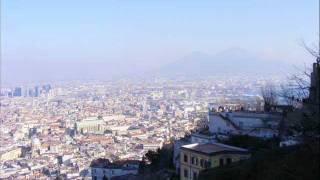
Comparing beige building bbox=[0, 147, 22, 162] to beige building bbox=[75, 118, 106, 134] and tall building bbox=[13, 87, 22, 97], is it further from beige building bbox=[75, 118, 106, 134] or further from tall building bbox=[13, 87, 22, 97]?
tall building bbox=[13, 87, 22, 97]

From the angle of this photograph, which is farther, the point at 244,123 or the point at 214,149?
the point at 244,123

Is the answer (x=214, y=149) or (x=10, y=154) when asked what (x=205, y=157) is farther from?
(x=10, y=154)

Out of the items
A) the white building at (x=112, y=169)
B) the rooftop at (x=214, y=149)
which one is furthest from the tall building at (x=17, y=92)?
the rooftop at (x=214, y=149)

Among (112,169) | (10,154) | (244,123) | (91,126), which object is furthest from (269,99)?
(91,126)

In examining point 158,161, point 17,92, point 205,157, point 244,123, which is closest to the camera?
point 205,157

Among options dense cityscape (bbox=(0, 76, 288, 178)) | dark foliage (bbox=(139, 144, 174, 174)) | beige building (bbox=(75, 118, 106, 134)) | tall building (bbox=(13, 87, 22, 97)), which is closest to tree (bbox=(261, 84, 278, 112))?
dense cityscape (bbox=(0, 76, 288, 178))

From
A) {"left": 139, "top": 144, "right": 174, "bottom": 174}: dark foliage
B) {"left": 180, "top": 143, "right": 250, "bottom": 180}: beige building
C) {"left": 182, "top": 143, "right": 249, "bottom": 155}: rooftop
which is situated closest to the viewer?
{"left": 180, "top": 143, "right": 250, "bottom": 180}: beige building

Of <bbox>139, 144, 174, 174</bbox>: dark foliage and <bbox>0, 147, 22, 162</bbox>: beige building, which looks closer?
<bbox>139, 144, 174, 174</bbox>: dark foliage

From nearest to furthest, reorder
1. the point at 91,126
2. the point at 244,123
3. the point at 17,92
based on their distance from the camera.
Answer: the point at 244,123, the point at 91,126, the point at 17,92

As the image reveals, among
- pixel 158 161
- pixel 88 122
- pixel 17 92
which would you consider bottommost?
pixel 88 122
